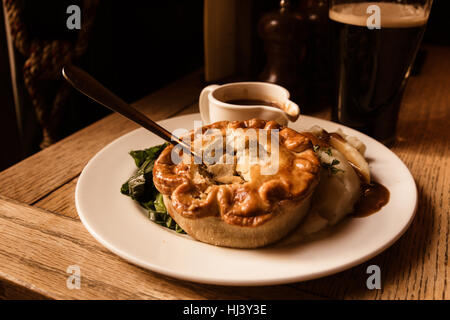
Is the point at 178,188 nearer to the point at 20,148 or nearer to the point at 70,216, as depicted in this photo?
the point at 70,216

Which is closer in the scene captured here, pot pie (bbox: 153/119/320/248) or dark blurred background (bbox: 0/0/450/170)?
pot pie (bbox: 153/119/320/248)

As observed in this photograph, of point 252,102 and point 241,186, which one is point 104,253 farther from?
point 252,102

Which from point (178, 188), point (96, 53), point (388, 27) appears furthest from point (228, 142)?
point (96, 53)

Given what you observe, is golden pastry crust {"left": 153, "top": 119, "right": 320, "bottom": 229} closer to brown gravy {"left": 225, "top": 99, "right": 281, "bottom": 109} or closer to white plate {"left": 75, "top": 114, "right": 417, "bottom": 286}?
white plate {"left": 75, "top": 114, "right": 417, "bottom": 286}

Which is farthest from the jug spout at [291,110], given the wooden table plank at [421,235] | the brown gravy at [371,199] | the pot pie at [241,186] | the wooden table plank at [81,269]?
the wooden table plank at [81,269]

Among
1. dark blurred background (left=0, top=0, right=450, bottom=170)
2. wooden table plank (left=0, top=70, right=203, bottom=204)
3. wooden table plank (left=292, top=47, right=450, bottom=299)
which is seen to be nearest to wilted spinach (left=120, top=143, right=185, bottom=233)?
wooden table plank (left=0, top=70, right=203, bottom=204)

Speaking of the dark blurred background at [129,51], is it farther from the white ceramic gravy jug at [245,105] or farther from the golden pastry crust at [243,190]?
the golden pastry crust at [243,190]
